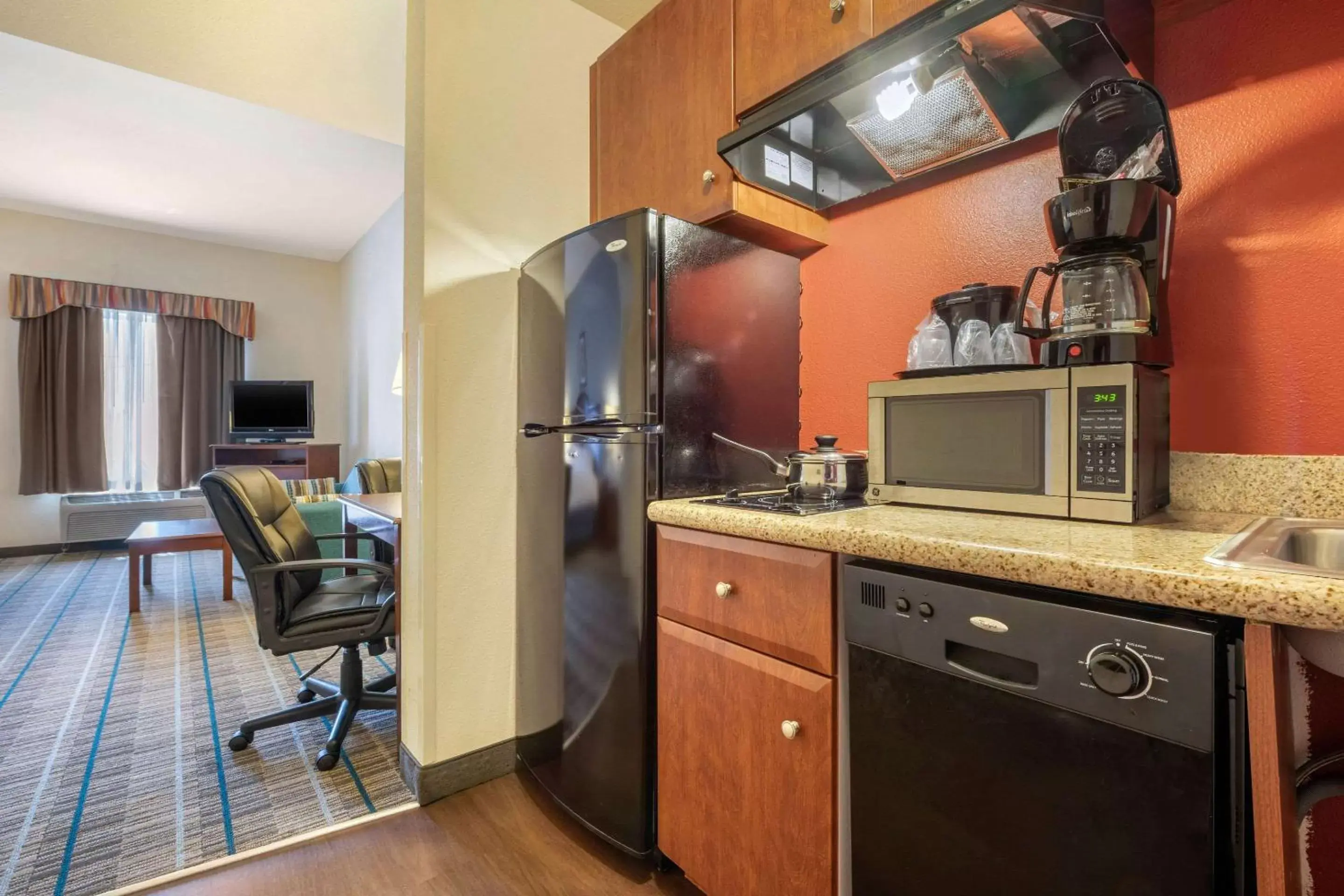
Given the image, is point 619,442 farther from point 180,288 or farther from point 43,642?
point 180,288

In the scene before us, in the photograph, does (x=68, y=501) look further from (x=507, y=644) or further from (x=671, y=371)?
(x=671, y=371)

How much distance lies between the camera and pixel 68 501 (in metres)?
5.18

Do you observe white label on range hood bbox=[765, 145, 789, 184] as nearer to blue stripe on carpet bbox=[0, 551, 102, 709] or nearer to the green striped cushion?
blue stripe on carpet bbox=[0, 551, 102, 709]

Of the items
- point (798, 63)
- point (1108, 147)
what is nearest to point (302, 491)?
point (798, 63)

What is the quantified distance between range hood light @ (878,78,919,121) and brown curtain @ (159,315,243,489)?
6.48 m

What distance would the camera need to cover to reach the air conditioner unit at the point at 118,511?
16.9 ft

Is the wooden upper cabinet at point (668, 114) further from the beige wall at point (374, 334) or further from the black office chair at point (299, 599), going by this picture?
the beige wall at point (374, 334)

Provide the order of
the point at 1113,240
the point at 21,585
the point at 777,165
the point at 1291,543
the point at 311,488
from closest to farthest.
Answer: the point at 1291,543, the point at 1113,240, the point at 777,165, the point at 21,585, the point at 311,488

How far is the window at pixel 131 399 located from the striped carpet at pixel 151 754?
8.28 feet

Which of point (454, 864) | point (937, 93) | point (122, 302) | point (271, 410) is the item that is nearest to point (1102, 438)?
point (937, 93)

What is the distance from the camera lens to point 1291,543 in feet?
2.94

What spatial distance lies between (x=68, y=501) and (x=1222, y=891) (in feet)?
24.6

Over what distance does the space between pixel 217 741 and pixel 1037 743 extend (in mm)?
2520

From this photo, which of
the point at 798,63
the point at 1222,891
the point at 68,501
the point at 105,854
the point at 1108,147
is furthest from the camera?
the point at 68,501
